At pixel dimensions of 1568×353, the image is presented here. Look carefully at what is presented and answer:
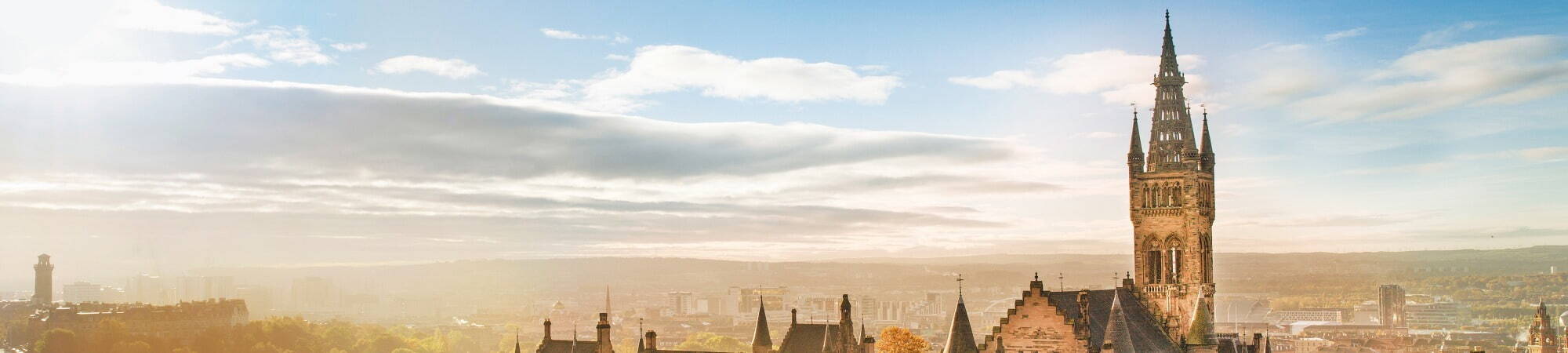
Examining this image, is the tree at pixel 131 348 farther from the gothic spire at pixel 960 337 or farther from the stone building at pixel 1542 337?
the stone building at pixel 1542 337

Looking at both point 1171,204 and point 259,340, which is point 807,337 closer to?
point 1171,204

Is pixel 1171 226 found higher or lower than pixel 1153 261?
higher

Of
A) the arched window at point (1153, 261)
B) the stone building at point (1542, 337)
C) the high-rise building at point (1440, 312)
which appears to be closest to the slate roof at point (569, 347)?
the arched window at point (1153, 261)

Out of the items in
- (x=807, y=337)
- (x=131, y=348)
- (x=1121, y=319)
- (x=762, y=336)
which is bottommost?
(x=131, y=348)

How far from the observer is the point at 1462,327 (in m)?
185

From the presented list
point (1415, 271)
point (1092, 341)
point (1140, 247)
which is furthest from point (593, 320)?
point (1092, 341)

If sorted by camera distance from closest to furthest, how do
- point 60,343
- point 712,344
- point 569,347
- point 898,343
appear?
point 569,347 < point 898,343 < point 60,343 < point 712,344

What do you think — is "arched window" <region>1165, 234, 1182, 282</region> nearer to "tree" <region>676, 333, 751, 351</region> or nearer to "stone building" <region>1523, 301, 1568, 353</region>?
"stone building" <region>1523, 301, 1568, 353</region>

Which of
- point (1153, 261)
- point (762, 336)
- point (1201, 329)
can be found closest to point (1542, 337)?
point (1153, 261)

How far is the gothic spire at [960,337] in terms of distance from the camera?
197 feet

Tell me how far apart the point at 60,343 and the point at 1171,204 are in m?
114

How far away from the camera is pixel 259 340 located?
14800cm

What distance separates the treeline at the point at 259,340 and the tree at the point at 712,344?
75.1 feet

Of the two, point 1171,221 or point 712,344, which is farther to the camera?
point 712,344
